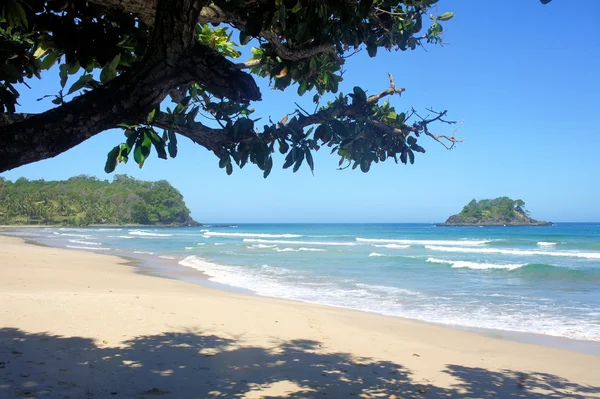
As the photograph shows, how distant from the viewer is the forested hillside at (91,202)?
263ft

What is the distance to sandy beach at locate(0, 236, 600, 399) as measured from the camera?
3.69m

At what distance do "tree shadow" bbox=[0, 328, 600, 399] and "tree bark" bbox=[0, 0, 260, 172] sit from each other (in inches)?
82.9

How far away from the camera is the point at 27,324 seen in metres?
5.43

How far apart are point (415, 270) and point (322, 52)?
44.2ft

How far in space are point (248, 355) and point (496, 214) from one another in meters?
91.6

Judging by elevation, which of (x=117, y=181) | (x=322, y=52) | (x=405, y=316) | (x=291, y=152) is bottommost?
(x=405, y=316)

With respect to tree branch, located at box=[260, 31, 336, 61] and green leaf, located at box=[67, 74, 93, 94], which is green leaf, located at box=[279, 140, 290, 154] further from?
green leaf, located at box=[67, 74, 93, 94]

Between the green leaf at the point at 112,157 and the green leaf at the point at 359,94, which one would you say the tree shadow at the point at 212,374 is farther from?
the green leaf at the point at 359,94

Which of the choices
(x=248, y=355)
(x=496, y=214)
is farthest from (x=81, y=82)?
(x=496, y=214)

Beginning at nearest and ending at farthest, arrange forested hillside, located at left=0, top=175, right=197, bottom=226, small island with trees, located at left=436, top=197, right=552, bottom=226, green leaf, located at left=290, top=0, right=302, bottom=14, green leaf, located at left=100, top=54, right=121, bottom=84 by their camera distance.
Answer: green leaf, located at left=100, top=54, right=121, bottom=84, green leaf, located at left=290, top=0, right=302, bottom=14, forested hillside, located at left=0, top=175, right=197, bottom=226, small island with trees, located at left=436, top=197, right=552, bottom=226

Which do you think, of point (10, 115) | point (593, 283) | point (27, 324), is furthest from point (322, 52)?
point (593, 283)

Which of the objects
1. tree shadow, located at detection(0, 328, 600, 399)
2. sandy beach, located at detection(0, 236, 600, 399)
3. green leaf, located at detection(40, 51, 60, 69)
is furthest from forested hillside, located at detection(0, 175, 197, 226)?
green leaf, located at detection(40, 51, 60, 69)

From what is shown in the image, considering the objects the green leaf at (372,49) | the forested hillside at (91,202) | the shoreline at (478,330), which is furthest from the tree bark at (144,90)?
the forested hillside at (91,202)

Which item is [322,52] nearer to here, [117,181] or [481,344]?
[481,344]
